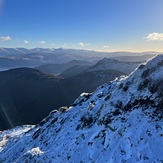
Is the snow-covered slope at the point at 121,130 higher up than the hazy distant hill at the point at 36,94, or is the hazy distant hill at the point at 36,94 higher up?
the snow-covered slope at the point at 121,130

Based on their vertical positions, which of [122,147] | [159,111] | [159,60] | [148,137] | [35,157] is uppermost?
[159,60]

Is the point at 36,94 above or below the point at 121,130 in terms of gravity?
below

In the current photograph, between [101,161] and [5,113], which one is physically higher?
[101,161]

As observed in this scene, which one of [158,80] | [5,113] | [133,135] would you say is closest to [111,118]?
[133,135]

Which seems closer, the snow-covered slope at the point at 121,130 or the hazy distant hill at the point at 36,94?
the snow-covered slope at the point at 121,130

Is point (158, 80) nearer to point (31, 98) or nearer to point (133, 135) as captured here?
point (133, 135)

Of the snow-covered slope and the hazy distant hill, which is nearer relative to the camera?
the snow-covered slope

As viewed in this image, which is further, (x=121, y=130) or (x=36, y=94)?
(x=36, y=94)

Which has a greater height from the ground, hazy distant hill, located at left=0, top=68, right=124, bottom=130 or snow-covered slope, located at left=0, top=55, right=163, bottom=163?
snow-covered slope, located at left=0, top=55, right=163, bottom=163
